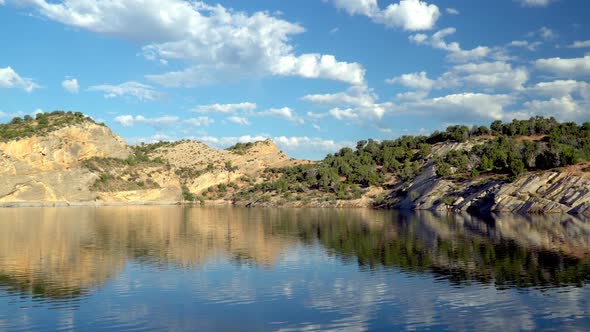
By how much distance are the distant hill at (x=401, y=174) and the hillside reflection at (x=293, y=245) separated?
1268 inches

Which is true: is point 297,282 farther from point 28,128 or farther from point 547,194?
point 28,128

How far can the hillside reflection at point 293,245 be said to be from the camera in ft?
127

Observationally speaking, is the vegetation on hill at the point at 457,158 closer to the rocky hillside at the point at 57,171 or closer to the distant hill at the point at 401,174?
the distant hill at the point at 401,174

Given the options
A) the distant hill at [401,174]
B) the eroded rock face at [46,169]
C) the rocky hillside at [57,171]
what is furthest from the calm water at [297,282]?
the rocky hillside at [57,171]

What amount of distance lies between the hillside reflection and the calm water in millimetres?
197

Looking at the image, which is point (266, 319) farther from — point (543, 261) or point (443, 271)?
point (543, 261)

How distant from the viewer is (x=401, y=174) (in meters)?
161

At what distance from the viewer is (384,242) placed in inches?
2391

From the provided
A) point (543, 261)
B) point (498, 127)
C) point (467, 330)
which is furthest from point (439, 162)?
point (467, 330)

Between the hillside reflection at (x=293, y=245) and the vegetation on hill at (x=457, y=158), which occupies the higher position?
the vegetation on hill at (x=457, y=158)

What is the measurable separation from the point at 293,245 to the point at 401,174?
107 metres

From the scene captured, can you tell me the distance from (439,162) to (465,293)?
4869 inches

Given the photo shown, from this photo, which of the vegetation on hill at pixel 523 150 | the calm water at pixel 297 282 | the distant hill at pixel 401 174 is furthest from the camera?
the vegetation on hill at pixel 523 150

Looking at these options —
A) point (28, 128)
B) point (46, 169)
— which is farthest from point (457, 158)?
point (28, 128)
